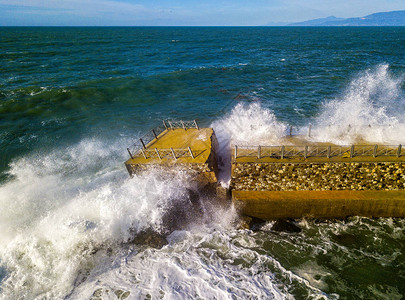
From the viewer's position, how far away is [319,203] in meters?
12.4

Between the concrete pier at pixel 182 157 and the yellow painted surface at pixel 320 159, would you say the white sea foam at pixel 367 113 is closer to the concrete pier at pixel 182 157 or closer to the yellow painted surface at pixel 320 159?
the yellow painted surface at pixel 320 159

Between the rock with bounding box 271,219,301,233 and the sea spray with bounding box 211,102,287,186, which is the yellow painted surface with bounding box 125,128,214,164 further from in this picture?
the rock with bounding box 271,219,301,233

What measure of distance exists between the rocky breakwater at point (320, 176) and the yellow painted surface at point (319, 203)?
345mm

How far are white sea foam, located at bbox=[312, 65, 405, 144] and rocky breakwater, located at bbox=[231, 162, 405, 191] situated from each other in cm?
272

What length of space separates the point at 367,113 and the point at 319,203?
16.1 meters

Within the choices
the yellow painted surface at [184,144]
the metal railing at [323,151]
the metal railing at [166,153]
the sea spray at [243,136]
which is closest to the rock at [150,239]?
the yellow painted surface at [184,144]

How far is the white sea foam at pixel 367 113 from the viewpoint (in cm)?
1468

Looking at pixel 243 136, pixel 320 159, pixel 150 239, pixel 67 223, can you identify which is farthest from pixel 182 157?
pixel 320 159

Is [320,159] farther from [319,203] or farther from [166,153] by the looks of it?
[166,153]

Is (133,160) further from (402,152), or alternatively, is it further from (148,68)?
(148,68)

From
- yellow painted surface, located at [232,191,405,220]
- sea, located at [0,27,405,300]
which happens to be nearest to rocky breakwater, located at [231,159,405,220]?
yellow painted surface, located at [232,191,405,220]

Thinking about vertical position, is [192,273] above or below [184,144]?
below

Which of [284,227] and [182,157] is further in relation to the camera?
[182,157]

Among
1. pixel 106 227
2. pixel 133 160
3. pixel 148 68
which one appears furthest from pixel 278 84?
pixel 106 227
